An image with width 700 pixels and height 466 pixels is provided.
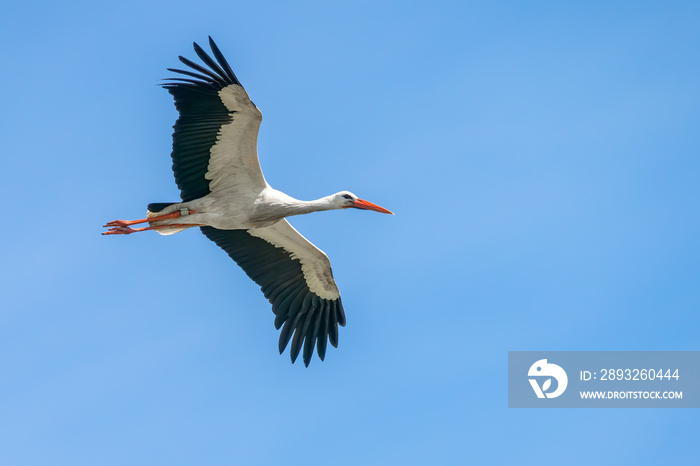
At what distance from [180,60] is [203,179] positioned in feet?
7.83

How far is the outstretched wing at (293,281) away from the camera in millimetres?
19594

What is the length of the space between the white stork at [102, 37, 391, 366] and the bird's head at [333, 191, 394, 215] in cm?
2

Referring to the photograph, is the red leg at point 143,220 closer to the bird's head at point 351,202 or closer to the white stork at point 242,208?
the white stork at point 242,208

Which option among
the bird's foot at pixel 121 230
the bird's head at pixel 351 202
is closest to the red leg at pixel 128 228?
the bird's foot at pixel 121 230

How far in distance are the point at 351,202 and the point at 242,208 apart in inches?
78.6

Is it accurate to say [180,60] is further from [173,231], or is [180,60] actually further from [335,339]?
[335,339]

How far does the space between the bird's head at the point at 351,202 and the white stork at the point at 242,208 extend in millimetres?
18

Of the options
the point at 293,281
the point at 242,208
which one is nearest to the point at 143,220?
the point at 242,208

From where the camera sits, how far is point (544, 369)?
2141 cm

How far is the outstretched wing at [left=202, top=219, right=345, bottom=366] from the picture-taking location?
19594mm

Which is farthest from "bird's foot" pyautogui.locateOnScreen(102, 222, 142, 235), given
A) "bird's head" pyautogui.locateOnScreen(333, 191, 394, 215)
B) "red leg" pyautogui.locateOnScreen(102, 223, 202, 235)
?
"bird's head" pyautogui.locateOnScreen(333, 191, 394, 215)

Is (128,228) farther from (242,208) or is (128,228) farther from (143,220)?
(242,208)

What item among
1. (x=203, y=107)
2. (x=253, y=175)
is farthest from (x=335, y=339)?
(x=203, y=107)

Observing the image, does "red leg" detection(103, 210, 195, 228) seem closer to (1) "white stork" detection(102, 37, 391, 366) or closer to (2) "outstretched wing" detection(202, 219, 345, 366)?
(1) "white stork" detection(102, 37, 391, 366)
